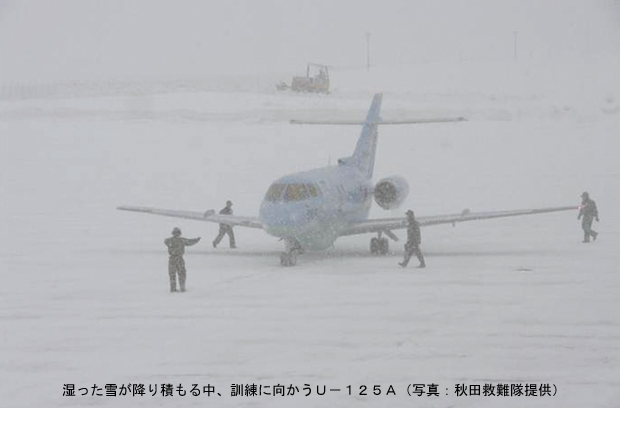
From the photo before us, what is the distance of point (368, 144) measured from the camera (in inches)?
1179

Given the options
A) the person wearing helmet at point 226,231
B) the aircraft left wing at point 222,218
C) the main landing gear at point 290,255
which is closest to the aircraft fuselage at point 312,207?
the main landing gear at point 290,255

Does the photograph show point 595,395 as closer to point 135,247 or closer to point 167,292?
point 167,292

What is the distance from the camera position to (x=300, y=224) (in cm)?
2320

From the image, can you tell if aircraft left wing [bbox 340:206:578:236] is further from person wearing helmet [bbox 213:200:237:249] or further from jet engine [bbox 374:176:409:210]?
person wearing helmet [bbox 213:200:237:249]

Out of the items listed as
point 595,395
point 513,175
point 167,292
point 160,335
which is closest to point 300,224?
point 167,292

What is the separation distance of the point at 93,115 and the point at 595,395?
1421 inches

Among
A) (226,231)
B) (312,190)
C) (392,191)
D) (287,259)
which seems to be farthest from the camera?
(392,191)

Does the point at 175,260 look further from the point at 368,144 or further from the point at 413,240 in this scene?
the point at 368,144

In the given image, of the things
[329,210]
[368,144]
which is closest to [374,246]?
[329,210]

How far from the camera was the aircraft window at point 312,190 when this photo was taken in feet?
78.4

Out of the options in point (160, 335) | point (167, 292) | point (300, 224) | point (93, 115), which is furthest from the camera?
point (93, 115)

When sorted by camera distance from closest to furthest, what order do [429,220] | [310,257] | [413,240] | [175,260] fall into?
[175,260], [413,240], [429,220], [310,257]

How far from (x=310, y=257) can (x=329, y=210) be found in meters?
1.44

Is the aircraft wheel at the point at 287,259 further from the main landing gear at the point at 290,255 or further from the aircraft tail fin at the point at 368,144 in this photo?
the aircraft tail fin at the point at 368,144
